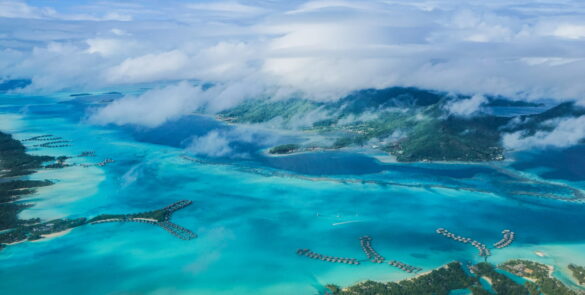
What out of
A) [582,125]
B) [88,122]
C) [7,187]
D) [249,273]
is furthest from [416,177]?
[88,122]

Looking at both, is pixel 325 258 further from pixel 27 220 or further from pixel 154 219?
pixel 27 220

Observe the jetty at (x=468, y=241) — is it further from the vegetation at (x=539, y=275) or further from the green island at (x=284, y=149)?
the green island at (x=284, y=149)

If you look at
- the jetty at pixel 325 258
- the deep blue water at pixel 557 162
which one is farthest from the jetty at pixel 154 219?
the deep blue water at pixel 557 162

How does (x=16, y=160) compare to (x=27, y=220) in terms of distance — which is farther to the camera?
(x=16, y=160)

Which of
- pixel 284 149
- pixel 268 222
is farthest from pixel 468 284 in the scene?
pixel 284 149

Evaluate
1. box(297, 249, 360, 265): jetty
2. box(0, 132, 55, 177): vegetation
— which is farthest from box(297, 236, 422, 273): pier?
box(0, 132, 55, 177): vegetation

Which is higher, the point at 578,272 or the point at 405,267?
the point at 405,267

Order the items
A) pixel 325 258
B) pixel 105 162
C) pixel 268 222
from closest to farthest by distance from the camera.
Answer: pixel 325 258, pixel 268 222, pixel 105 162
